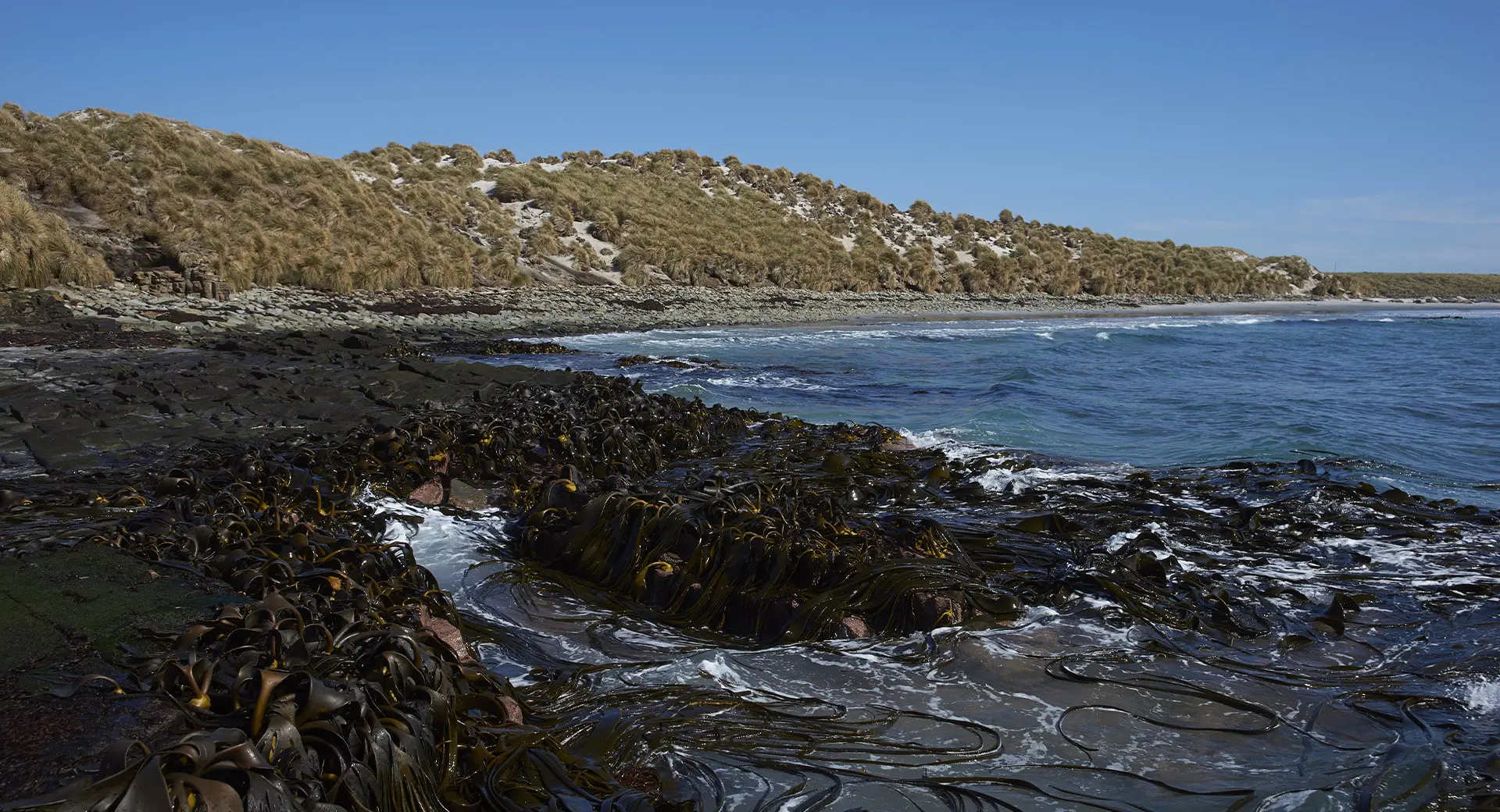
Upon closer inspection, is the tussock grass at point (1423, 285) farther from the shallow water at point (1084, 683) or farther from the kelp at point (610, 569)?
the shallow water at point (1084, 683)

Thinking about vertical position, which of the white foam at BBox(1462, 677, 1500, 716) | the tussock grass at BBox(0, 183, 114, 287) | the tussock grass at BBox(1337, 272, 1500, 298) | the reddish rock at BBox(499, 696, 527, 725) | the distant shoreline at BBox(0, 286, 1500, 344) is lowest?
the white foam at BBox(1462, 677, 1500, 716)

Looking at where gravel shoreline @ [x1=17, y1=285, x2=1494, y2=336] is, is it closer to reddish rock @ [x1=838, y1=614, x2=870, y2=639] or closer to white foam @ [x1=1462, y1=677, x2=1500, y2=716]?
reddish rock @ [x1=838, y1=614, x2=870, y2=639]

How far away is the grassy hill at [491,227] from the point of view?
19469 millimetres

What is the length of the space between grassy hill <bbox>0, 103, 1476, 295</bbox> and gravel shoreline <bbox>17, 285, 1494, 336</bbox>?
1.13 meters

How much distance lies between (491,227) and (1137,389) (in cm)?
2395

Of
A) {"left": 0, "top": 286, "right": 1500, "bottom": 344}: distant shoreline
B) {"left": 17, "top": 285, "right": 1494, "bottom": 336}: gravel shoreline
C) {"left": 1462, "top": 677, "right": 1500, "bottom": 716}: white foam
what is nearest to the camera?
{"left": 1462, "top": 677, "right": 1500, "bottom": 716}: white foam

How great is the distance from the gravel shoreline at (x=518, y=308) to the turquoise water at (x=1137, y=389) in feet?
7.45

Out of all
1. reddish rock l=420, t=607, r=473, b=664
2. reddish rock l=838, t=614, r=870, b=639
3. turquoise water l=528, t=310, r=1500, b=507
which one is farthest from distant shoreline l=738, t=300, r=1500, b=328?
reddish rock l=420, t=607, r=473, b=664

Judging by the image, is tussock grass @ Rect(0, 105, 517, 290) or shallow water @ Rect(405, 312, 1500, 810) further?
tussock grass @ Rect(0, 105, 517, 290)

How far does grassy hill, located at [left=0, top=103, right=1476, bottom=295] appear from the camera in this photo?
766 inches

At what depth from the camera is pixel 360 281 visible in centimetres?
2253

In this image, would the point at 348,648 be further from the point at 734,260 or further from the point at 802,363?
the point at 734,260

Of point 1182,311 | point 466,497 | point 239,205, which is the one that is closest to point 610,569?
point 466,497

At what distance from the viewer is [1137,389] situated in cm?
1423
